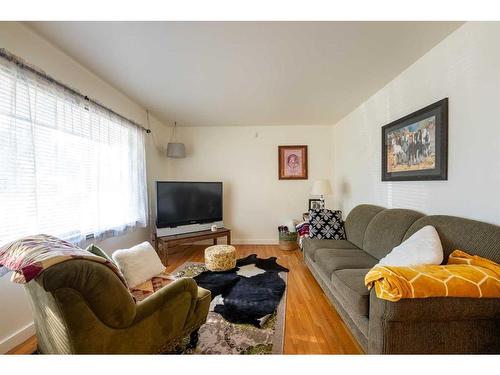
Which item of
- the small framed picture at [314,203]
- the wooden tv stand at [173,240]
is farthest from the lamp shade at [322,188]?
the wooden tv stand at [173,240]

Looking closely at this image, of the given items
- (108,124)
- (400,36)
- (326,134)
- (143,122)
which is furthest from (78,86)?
(326,134)

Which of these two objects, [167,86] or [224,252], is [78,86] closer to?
[167,86]

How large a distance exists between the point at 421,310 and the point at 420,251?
0.47 m

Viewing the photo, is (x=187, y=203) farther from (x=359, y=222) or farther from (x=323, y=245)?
(x=359, y=222)

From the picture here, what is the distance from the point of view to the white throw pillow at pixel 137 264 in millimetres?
1567

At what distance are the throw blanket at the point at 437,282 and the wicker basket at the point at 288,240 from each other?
2594 mm

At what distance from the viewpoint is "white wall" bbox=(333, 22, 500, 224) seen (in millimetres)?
1428

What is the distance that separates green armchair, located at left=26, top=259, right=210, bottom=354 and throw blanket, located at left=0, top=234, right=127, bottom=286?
3cm

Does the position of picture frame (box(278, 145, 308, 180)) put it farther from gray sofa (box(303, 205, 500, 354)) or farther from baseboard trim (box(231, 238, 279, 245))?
gray sofa (box(303, 205, 500, 354))

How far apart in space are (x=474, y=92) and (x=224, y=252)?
9.41 ft

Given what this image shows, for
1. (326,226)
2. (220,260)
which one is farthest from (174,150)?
(326,226)

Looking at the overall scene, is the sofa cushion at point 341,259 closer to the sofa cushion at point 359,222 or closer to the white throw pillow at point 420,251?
the sofa cushion at point 359,222

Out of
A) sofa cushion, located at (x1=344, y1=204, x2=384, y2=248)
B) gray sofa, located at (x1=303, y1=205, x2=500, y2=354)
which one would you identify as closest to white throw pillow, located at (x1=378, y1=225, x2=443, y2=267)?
gray sofa, located at (x1=303, y1=205, x2=500, y2=354)
